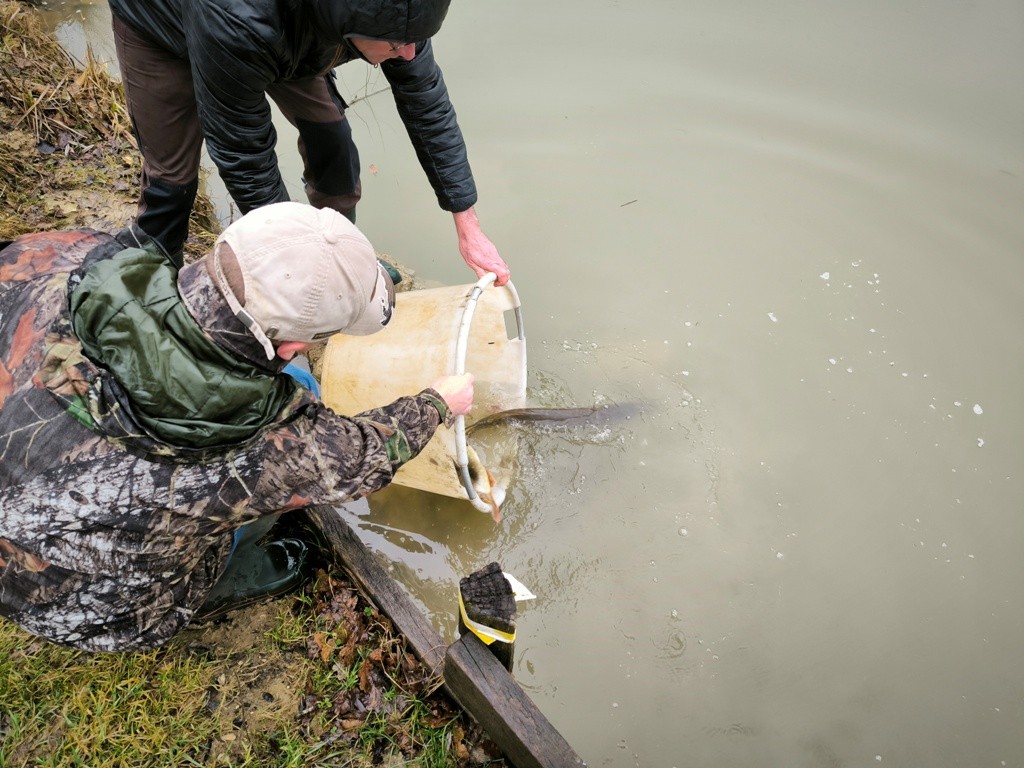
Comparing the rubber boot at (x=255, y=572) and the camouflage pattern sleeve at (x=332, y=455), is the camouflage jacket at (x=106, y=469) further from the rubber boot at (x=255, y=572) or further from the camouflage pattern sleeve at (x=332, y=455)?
the rubber boot at (x=255, y=572)

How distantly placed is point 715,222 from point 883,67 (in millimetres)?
2023

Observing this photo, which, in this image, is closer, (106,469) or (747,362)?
(106,469)

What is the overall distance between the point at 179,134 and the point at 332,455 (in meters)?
1.61

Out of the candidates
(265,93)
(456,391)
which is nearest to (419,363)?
(456,391)

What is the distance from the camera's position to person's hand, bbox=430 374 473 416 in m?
2.10

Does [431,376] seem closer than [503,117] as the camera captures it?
Yes

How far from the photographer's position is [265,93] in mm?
2225

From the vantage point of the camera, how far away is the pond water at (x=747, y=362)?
277 centimetres

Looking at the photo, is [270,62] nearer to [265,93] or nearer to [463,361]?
[265,93]

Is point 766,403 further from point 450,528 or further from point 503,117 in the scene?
point 503,117

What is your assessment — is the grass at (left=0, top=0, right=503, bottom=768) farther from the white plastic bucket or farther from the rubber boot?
the white plastic bucket

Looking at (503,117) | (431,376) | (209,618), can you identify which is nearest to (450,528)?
(431,376)

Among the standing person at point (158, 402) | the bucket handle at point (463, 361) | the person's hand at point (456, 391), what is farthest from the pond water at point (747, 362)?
the standing person at point (158, 402)

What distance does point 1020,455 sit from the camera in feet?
11.1
